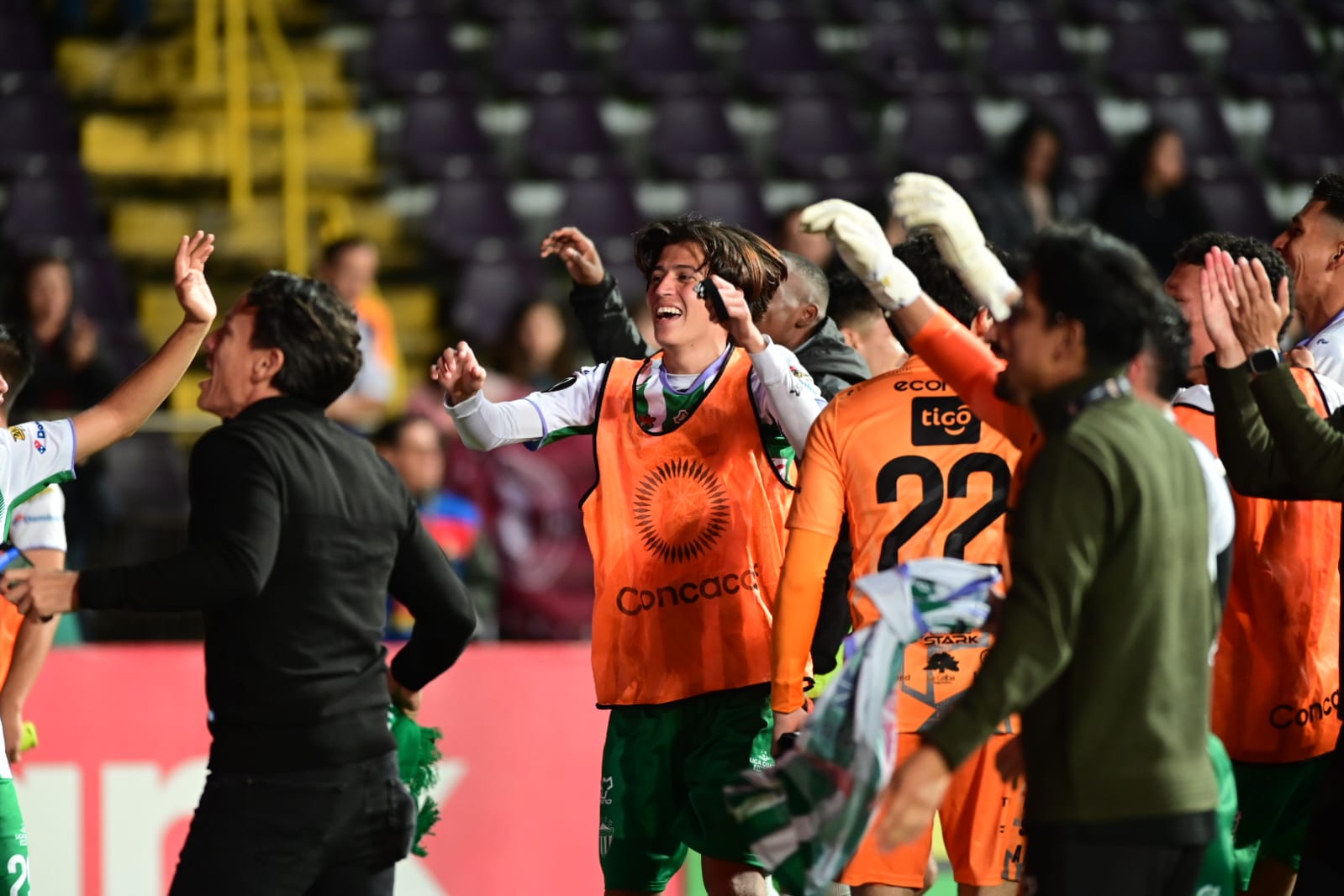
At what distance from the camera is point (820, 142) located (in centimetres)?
1145

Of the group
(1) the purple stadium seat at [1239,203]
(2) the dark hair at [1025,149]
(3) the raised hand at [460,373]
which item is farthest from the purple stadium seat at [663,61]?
(3) the raised hand at [460,373]

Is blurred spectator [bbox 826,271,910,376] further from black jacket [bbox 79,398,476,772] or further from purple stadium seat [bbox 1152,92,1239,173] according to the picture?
purple stadium seat [bbox 1152,92,1239,173]

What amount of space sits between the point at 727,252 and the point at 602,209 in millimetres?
6143

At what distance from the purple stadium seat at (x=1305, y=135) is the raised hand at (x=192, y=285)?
883 centimetres

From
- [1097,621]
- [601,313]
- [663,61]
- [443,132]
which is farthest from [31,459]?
[663,61]

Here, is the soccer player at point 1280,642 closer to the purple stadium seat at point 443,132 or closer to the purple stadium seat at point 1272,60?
the purple stadium seat at point 443,132

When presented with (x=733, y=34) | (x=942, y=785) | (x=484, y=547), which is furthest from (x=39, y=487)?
(x=733, y=34)

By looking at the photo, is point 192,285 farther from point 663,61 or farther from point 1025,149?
point 663,61

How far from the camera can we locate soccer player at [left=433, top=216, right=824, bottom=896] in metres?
4.74

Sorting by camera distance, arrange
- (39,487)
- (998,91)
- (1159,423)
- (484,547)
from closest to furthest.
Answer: (1159,423), (39,487), (484,547), (998,91)

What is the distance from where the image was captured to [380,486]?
3.73 meters

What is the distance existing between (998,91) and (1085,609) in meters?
9.32

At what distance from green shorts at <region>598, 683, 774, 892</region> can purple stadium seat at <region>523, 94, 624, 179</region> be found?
6856 mm

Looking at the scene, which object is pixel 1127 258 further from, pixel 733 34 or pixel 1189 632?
pixel 733 34
